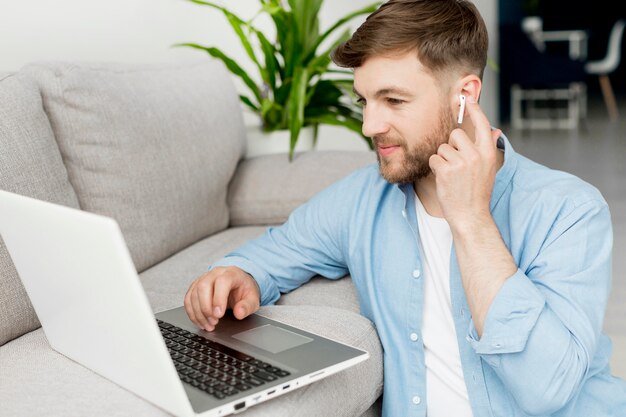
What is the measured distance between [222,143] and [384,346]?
106 cm

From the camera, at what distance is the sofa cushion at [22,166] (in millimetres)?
1439

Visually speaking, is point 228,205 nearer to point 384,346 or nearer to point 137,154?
point 137,154

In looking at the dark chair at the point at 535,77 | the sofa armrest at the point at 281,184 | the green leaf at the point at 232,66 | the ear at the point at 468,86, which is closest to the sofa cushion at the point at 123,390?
the ear at the point at 468,86

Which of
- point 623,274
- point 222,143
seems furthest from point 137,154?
point 623,274

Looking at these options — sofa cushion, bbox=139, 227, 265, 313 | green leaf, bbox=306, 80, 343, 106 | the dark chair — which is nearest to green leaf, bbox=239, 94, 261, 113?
green leaf, bbox=306, 80, 343, 106

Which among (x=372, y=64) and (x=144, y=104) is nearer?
(x=372, y=64)

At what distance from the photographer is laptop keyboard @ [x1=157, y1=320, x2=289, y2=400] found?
1.04m

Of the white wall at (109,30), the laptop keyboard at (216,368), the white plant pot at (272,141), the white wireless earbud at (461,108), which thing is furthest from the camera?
the white plant pot at (272,141)

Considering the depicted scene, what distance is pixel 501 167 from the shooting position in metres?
1.39

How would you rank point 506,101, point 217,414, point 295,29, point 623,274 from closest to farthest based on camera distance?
point 217,414 < point 295,29 < point 623,274 < point 506,101

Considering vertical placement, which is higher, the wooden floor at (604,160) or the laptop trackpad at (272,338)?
the laptop trackpad at (272,338)

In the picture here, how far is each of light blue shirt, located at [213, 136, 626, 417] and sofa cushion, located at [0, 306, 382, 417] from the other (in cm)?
8

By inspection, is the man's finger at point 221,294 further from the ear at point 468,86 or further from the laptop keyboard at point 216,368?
the ear at point 468,86

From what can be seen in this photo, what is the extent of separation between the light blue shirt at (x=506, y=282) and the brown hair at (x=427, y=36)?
0.18 meters
